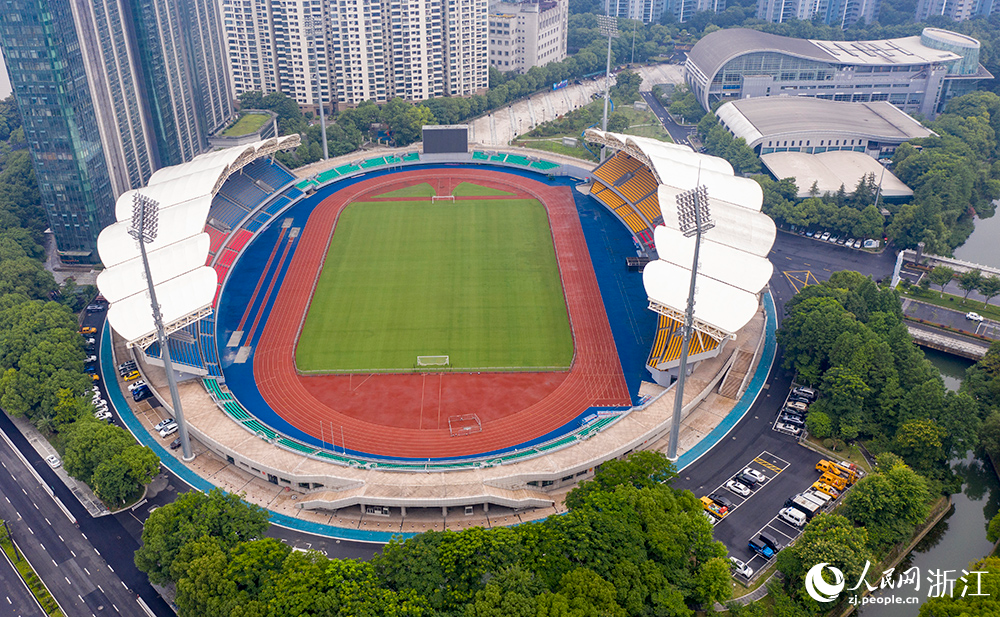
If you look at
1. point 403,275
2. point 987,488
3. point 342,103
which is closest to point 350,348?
point 403,275

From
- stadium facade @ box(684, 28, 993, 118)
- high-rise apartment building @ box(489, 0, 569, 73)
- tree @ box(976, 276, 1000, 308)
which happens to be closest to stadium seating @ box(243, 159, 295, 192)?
high-rise apartment building @ box(489, 0, 569, 73)

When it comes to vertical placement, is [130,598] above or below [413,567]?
below

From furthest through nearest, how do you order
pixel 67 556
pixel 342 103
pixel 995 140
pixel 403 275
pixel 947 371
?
1. pixel 342 103
2. pixel 995 140
3. pixel 403 275
4. pixel 947 371
5. pixel 67 556

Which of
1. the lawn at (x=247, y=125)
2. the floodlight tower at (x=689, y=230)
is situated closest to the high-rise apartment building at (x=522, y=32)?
the lawn at (x=247, y=125)

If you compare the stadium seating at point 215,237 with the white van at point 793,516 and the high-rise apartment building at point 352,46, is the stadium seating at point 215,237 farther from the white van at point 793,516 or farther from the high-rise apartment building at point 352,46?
the white van at point 793,516

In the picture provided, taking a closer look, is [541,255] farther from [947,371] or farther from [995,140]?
[995,140]

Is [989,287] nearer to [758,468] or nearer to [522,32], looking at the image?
[758,468]
